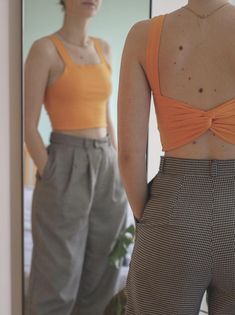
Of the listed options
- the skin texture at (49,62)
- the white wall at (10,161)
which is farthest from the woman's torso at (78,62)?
the white wall at (10,161)

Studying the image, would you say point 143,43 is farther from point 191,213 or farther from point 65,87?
point 65,87

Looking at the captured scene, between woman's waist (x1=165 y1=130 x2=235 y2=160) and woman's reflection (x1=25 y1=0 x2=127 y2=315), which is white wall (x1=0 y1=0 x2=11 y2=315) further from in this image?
woman's waist (x1=165 y1=130 x2=235 y2=160)

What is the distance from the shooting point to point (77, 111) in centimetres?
166

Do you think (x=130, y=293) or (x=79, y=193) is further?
(x=79, y=193)

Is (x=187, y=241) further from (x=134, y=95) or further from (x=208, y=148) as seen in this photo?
(x=134, y=95)

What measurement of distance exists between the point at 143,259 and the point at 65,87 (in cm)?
79

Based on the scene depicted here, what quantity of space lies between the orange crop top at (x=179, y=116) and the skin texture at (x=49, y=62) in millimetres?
648

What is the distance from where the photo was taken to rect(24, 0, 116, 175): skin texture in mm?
1630

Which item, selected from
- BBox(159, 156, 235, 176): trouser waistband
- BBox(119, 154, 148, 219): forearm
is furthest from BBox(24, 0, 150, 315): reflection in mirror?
BBox(159, 156, 235, 176): trouser waistband

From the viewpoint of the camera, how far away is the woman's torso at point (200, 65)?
998 mm

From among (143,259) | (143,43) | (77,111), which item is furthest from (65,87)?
(143,259)

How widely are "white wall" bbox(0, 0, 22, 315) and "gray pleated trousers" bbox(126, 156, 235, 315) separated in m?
0.77

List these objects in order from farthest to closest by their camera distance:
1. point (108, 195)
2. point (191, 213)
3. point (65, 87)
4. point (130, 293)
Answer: point (108, 195), point (65, 87), point (130, 293), point (191, 213)

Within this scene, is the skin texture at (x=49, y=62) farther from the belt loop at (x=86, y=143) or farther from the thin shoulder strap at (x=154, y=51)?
the thin shoulder strap at (x=154, y=51)
